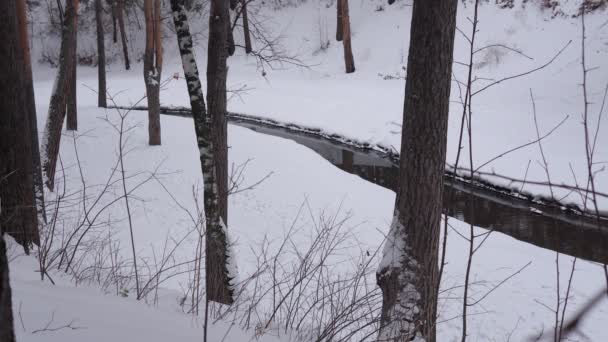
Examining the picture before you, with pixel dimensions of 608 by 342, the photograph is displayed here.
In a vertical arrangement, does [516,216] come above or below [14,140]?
below

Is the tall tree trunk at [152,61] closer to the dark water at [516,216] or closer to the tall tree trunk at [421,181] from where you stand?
the dark water at [516,216]

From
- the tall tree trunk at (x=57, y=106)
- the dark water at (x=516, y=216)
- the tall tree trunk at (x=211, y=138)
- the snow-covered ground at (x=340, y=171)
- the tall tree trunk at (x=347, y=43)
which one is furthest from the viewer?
the tall tree trunk at (x=347, y=43)

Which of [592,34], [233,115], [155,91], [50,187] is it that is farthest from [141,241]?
[592,34]

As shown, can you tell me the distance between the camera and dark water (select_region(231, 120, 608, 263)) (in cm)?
811

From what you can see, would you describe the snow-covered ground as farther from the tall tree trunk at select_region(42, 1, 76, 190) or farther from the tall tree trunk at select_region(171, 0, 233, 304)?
the tall tree trunk at select_region(171, 0, 233, 304)

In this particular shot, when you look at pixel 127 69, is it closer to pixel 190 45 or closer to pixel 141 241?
pixel 141 241

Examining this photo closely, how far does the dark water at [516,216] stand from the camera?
8111 mm

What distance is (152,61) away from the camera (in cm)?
1162

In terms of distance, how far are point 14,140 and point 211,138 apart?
88.7 inches

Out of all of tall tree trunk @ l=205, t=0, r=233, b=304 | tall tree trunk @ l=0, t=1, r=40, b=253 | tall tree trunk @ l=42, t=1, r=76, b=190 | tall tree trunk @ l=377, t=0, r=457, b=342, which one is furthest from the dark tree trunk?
tall tree trunk @ l=42, t=1, r=76, b=190

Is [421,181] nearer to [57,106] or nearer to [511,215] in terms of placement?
[511,215]

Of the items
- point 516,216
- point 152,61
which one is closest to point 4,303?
point 516,216

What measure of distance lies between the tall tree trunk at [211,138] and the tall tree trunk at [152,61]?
266 inches

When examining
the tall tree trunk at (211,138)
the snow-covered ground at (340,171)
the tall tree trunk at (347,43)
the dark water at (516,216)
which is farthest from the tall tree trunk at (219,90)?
the tall tree trunk at (347,43)
